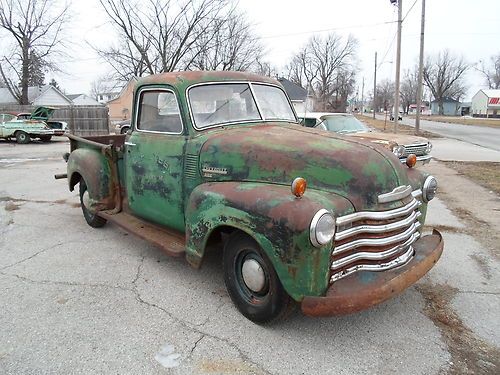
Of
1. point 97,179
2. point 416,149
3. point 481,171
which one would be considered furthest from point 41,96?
point 97,179

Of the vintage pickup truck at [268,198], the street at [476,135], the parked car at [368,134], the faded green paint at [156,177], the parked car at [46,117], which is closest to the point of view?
the vintage pickup truck at [268,198]

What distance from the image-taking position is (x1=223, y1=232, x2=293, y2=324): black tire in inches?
116

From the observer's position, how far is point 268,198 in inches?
→ 113

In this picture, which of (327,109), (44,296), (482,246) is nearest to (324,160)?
(44,296)

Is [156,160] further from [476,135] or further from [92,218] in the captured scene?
[476,135]

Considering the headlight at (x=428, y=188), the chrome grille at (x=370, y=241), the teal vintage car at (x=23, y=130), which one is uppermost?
the teal vintage car at (x=23, y=130)

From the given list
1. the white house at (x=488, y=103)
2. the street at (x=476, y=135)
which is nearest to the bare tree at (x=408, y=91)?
the white house at (x=488, y=103)

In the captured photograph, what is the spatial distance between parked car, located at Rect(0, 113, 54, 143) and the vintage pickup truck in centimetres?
1767

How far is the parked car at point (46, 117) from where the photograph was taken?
69.3 ft

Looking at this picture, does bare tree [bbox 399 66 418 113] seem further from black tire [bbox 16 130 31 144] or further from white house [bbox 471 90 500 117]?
black tire [bbox 16 130 31 144]

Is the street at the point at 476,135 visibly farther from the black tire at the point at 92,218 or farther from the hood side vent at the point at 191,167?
the hood side vent at the point at 191,167

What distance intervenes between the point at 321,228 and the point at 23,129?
20.7m

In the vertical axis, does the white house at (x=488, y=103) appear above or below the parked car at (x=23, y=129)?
above

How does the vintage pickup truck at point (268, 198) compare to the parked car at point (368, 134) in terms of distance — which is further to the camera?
the parked car at point (368, 134)
